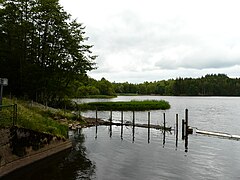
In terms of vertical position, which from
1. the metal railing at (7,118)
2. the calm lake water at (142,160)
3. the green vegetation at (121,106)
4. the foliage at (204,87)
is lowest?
the calm lake water at (142,160)

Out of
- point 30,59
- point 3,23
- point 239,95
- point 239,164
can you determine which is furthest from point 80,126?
point 239,95

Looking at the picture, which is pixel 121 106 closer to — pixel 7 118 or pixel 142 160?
pixel 142 160

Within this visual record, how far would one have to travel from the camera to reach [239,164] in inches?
708

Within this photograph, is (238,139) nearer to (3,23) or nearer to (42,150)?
(42,150)

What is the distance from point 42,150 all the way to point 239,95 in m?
178

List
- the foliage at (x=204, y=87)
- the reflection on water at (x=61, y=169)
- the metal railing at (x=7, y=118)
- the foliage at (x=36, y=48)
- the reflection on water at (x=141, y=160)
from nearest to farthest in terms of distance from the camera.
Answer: the reflection on water at (x=61, y=169) < the metal railing at (x=7, y=118) < the reflection on water at (x=141, y=160) < the foliage at (x=36, y=48) < the foliage at (x=204, y=87)

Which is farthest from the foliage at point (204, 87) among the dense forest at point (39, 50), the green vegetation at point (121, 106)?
the dense forest at point (39, 50)

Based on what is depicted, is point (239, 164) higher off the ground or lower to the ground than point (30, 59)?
lower

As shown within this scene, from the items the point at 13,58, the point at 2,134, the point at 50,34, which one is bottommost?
the point at 2,134

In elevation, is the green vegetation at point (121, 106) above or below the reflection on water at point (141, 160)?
above

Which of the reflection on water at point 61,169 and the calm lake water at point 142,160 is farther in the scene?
the calm lake water at point 142,160

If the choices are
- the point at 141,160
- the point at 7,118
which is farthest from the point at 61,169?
the point at 141,160

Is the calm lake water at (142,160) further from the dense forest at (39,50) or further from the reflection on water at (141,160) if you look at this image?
the dense forest at (39,50)

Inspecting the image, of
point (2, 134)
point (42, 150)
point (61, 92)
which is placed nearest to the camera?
→ point (2, 134)
